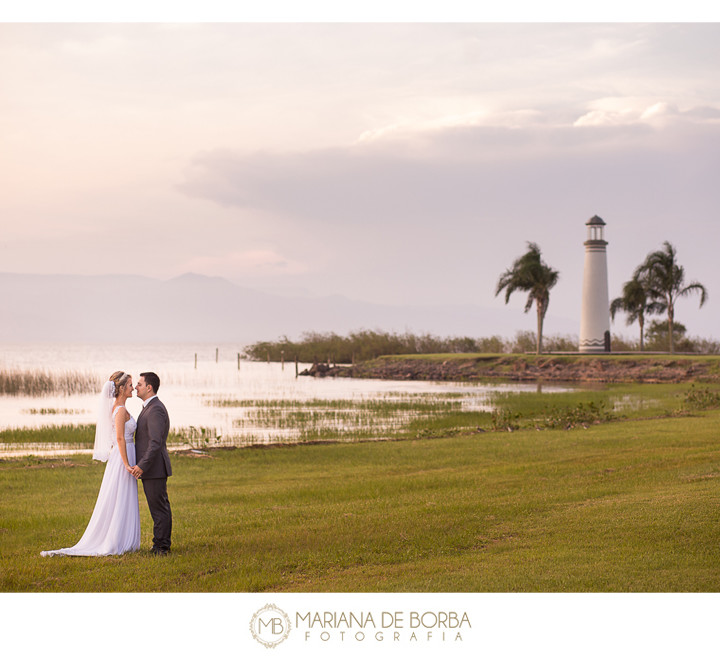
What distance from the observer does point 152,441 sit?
325 inches

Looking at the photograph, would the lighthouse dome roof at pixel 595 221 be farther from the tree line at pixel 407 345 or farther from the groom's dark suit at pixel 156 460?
the groom's dark suit at pixel 156 460

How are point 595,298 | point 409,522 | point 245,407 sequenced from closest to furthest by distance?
point 409,522 → point 245,407 → point 595,298

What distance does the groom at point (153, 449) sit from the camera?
27.1 ft

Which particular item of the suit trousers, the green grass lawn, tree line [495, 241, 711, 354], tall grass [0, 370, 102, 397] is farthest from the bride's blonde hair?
tree line [495, 241, 711, 354]

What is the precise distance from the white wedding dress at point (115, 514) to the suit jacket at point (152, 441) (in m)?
0.15

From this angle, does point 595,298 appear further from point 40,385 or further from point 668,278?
point 40,385

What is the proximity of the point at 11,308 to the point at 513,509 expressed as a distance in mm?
48499

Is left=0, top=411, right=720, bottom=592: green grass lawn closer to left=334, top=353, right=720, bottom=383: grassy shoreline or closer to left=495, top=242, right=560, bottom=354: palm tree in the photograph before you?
left=334, top=353, right=720, bottom=383: grassy shoreline

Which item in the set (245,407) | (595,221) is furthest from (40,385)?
(595,221)

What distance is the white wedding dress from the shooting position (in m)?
8.48

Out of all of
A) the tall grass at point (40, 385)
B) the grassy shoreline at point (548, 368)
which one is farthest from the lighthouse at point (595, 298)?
the tall grass at point (40, 385)

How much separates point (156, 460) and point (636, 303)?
53348mm
